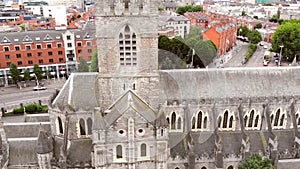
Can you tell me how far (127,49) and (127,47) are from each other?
0.83 ft

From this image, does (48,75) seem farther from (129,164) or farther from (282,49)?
(282,49)

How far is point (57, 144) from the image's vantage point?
41.4 meters

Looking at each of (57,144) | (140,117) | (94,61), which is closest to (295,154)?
(140,117)

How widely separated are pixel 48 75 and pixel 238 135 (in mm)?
68496

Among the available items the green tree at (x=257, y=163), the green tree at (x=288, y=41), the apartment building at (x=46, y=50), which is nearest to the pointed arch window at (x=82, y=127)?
the green tree at (x=257, y=163)

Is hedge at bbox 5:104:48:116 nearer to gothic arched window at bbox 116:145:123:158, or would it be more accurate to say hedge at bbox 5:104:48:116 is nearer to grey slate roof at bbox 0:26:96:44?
grey slate roof at bbox 0:26:96:44

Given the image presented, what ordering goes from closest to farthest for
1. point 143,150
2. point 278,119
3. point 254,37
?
point 143,150 → point 278,119 → point 254,37

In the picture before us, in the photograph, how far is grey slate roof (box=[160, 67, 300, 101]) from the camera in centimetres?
4384

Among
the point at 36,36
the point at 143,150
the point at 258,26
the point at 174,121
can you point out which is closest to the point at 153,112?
the point at 143,150

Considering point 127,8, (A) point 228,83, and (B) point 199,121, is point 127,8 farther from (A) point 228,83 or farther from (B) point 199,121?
(B) point 199,121

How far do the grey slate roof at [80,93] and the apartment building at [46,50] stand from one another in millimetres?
52436

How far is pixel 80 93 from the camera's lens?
42219 millimetres

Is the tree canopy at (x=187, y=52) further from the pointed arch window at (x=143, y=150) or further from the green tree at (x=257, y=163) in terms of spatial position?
the pointed arch window at (x=143, y=150)

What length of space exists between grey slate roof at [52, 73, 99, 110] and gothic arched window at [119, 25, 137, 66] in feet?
27.9
